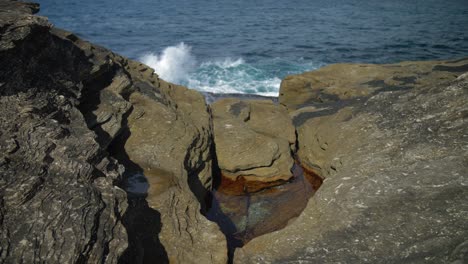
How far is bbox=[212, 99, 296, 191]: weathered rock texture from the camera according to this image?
13.8 meters

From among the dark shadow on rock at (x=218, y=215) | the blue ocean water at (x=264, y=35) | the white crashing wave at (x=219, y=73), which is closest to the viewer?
the dark shadow on rock at (x=218, y=215)

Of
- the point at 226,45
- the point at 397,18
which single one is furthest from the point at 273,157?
the point at 397,18

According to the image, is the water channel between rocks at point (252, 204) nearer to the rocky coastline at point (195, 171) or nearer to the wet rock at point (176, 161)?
the rocky coastline at point (195, 171)

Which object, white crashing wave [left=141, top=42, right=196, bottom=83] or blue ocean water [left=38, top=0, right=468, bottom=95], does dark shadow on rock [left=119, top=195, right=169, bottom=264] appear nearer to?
blue ocean water [left=38, top=0, right=468, bottom=95]

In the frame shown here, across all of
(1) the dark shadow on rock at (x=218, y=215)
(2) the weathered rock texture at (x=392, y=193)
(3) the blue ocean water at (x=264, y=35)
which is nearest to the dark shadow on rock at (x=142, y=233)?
(2) the weathered rock texture at (x=392, y=193)

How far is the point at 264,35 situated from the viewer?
143 ft

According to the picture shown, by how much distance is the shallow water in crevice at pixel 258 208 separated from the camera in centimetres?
1128

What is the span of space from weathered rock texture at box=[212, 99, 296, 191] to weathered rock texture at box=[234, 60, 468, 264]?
75.2 inches

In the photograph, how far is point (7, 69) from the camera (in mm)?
7863

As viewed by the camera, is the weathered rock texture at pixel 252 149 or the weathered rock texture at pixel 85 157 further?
the weathered rock texture at pixel 252 149

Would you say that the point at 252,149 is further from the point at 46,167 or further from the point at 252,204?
the point at 46,167

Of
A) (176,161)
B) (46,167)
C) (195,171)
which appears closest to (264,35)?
(195,171)

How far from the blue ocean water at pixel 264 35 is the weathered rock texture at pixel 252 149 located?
1143cm

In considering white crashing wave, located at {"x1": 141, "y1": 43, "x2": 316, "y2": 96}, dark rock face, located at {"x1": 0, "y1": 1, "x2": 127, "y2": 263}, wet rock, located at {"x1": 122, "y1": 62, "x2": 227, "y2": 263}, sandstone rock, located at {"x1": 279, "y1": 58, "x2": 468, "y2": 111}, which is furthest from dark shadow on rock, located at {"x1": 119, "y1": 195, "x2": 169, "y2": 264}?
white crashing wave, located at {"x1": 141, "y1": 43, "x2": 316, "y2": 96}
